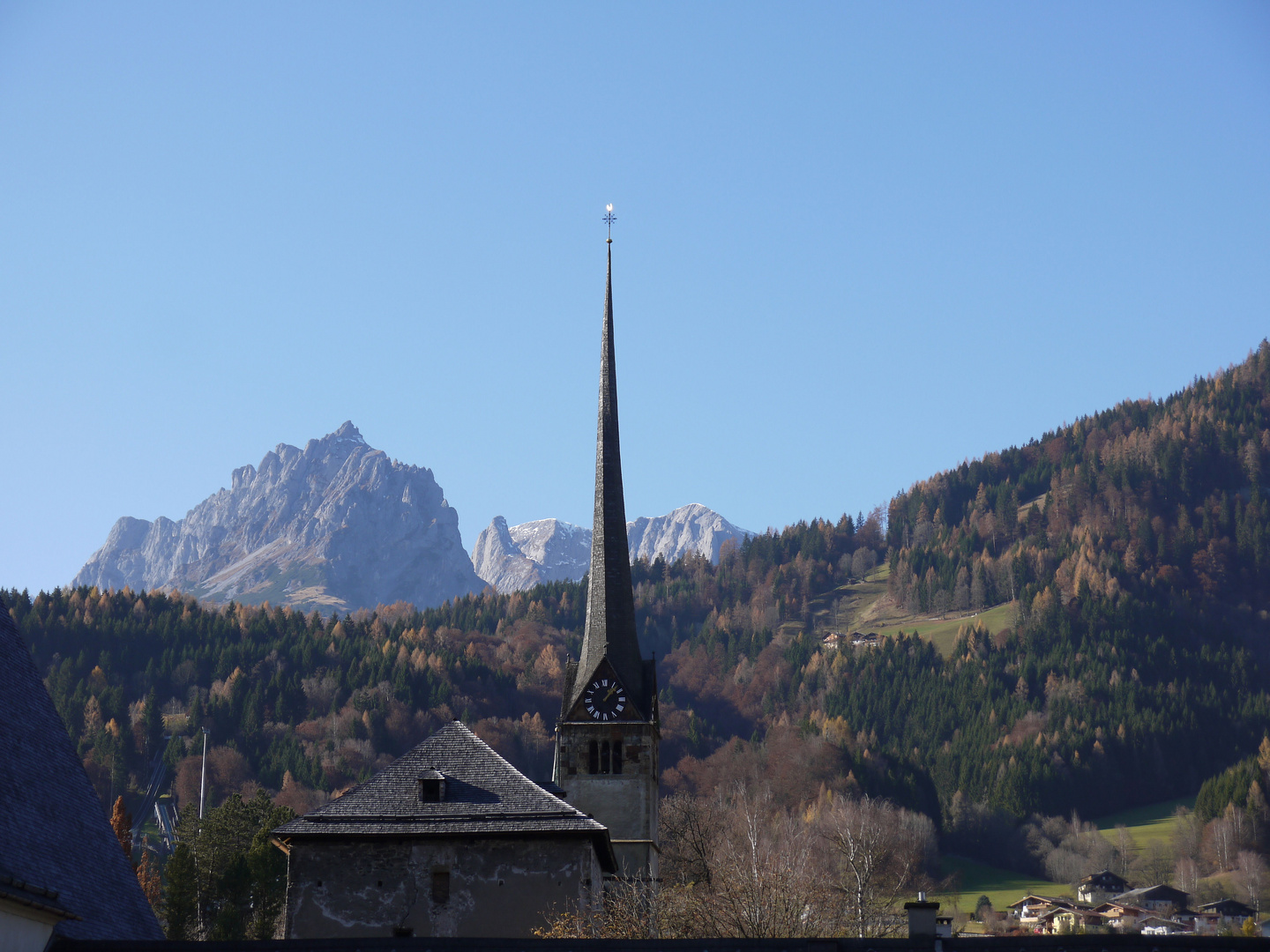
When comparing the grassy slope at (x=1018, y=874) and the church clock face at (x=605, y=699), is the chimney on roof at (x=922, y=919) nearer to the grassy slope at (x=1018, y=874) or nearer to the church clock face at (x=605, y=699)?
the church clock face at (x=605, y=699)

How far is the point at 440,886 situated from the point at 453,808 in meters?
1.81

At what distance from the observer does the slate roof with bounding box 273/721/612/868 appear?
34.2m

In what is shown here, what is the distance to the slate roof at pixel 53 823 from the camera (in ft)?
65.5

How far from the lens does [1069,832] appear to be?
162875 millimetres

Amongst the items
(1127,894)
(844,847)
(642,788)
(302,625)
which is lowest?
(1127,894)

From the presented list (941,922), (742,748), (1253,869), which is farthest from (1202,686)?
(941,922)

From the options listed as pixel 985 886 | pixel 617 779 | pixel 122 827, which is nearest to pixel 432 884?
pixel 617 779

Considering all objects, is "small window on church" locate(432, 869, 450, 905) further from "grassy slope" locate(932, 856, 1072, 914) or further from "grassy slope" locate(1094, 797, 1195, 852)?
"grassy slope" locate(1094, 797, 1195, 852)

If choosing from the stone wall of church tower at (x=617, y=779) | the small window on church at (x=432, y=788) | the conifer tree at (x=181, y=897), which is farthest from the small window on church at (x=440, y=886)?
the conifer tree at (x=181, y=897)

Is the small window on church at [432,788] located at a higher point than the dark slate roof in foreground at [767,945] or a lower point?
higher

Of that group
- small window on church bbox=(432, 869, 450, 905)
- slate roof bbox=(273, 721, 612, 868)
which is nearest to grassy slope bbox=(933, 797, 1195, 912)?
slate roof bbox=(273, 721, 612, 868)

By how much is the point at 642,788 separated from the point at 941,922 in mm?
24813

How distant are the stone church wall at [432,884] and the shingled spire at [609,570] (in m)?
20.4

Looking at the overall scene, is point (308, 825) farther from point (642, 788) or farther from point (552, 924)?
point (642, 788)
